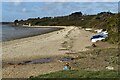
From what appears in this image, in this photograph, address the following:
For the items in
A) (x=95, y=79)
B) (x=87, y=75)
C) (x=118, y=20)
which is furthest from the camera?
(x=118, y=20)

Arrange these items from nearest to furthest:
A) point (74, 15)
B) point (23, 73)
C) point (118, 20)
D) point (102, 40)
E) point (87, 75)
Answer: point (87, 75) → point (23, 73) → point (118, 20) → point (102, 40) → point (74, 15)

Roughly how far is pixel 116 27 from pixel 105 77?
24.9 m

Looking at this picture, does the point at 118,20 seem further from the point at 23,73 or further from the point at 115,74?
the point at 115,74

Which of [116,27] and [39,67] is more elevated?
[116,27]

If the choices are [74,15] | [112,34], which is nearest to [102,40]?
[112,34]

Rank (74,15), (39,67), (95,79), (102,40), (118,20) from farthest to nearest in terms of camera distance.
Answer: (74,15)
(102,40)
(118,20)
(39,67)
(95,79)

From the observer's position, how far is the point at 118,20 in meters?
34.6

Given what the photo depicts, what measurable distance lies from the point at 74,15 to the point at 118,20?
163 m

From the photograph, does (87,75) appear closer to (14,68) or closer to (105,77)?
(105,77)

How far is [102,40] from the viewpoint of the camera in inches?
1507

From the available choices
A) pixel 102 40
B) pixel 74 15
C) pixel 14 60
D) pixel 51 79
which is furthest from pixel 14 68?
pixel 74 15

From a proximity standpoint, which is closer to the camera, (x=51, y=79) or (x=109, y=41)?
(x=51, y=79)

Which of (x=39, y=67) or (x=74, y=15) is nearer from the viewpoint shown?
(x=39, y=67)

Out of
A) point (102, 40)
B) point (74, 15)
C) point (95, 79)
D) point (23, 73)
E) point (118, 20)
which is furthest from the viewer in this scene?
point (74, 15)
